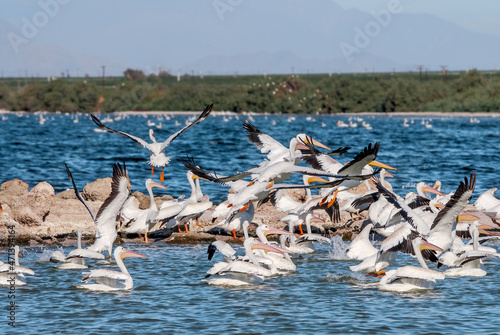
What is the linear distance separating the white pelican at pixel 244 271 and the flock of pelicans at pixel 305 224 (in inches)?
0.5

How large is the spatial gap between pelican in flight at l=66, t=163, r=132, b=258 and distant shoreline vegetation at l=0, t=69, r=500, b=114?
229ft

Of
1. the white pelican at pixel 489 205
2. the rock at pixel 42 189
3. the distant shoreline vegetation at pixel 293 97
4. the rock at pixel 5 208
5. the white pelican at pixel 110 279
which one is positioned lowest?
the white pelican at pixel 110 279

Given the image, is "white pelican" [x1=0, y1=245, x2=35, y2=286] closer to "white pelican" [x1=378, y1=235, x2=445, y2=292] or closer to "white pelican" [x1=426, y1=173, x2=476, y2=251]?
"white pelican" [x1=378, y1=235, x2=445, y2=292]

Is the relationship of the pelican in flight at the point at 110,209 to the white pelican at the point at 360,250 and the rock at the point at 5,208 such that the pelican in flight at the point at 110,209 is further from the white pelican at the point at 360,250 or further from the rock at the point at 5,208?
the white pelican at the point at 360,250

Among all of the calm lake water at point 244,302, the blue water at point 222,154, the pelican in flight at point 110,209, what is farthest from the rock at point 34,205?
the blue water at point 222,154

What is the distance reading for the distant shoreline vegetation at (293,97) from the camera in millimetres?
82062

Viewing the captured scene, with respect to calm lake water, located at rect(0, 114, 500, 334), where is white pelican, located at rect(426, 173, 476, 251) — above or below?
above

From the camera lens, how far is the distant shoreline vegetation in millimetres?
82062

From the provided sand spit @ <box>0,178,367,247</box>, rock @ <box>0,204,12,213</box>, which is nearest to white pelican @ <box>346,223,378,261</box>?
sand spit @ <box>0,178,367,247</box>

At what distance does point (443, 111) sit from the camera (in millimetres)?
79125

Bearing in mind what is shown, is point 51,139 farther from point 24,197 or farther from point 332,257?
point 332,257

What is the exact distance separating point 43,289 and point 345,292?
12.8 feet

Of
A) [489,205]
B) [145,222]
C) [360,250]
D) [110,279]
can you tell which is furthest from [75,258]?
[489,205]

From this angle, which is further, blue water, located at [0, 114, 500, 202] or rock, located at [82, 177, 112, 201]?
blue water, located at [0, 114, 500, 202]
